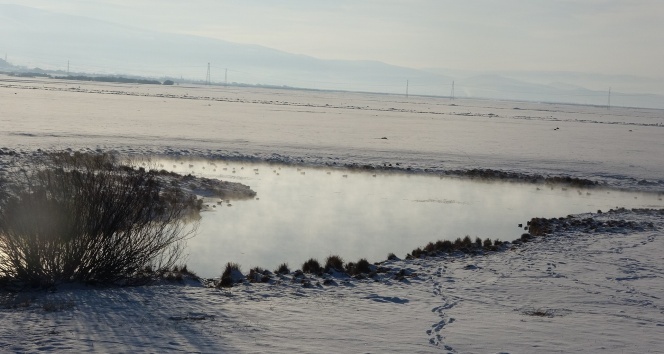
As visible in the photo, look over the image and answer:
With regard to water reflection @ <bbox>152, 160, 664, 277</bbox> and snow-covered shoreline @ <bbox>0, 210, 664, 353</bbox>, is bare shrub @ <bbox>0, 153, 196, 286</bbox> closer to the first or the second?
snow-covered shoreline @ <bbox>0, 210, 664, 353</bbox>

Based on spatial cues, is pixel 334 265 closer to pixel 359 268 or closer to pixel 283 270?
pixel 359 268

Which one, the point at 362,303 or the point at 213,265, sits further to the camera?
the point at 213,265

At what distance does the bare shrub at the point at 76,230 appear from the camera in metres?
11.2

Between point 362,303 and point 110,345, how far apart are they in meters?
4.30

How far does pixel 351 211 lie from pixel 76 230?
1177cm

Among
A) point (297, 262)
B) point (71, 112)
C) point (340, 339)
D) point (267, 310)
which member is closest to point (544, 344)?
point (340, 339)

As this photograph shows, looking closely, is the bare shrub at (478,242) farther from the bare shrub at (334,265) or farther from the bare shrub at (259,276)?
the bare shrub at (259,276)

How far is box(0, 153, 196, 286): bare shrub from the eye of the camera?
1116cm

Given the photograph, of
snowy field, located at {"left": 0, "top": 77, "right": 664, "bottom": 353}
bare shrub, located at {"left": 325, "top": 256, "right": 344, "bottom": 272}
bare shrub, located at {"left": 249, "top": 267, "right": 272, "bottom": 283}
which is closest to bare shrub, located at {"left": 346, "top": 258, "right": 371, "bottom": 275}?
bare shrub, located at {"left": 325, "top": 256, "right": 344, "bottom": 272}

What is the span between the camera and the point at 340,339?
942 cm

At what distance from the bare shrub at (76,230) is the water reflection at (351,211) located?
2124mm

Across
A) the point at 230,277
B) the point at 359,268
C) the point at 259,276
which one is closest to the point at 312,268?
the point at 359,268

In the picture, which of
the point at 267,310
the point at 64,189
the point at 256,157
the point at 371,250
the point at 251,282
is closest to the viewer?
the point at 267,310

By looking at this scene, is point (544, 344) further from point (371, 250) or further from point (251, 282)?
point (371, 250)
